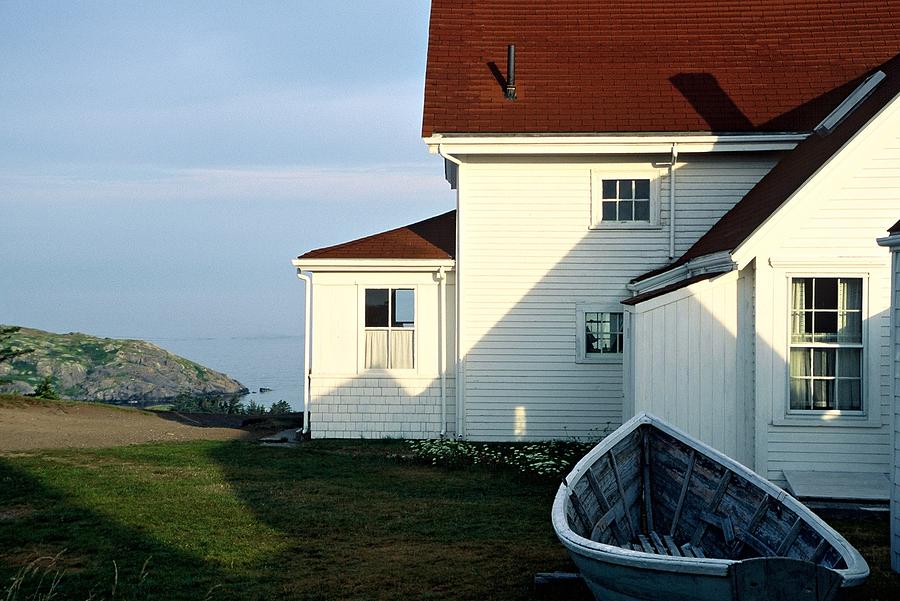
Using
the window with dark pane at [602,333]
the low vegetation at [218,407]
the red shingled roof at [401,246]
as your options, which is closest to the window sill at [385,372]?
the red shingled roof at [401,246]

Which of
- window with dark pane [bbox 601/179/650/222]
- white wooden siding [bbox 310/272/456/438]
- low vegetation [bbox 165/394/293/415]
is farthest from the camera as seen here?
low vegetation [bbox 165/394/293/415]

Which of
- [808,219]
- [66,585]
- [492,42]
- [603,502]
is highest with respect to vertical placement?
[492,42]

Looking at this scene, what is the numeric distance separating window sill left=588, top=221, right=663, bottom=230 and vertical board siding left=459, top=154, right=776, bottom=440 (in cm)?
6

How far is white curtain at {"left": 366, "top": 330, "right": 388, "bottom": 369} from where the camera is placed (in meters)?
19.1

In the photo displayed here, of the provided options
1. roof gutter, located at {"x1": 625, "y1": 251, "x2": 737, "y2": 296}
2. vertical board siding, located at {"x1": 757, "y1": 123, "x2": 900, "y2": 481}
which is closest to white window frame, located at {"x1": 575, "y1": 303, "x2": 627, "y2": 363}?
roof gutter, located at {"x1": 625, "y1": 251, "x2": 737, "y2": 296}

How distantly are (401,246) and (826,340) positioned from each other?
821 cm

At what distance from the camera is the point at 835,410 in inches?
543

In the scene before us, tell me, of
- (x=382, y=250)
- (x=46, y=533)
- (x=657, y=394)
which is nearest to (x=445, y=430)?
(x=382, y=250)

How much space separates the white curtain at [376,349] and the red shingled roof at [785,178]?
483 cm

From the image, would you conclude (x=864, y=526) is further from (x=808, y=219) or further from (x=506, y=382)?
(x=506, y=382)

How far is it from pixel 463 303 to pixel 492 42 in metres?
5.54

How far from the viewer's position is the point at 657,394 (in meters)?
14.3

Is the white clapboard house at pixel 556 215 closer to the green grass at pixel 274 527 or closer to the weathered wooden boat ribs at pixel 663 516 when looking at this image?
the green grass at pixel 274 527

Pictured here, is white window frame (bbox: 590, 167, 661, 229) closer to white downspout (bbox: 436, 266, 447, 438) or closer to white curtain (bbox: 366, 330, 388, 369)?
white downspout (bbox: 436, 266, 447, 438)
